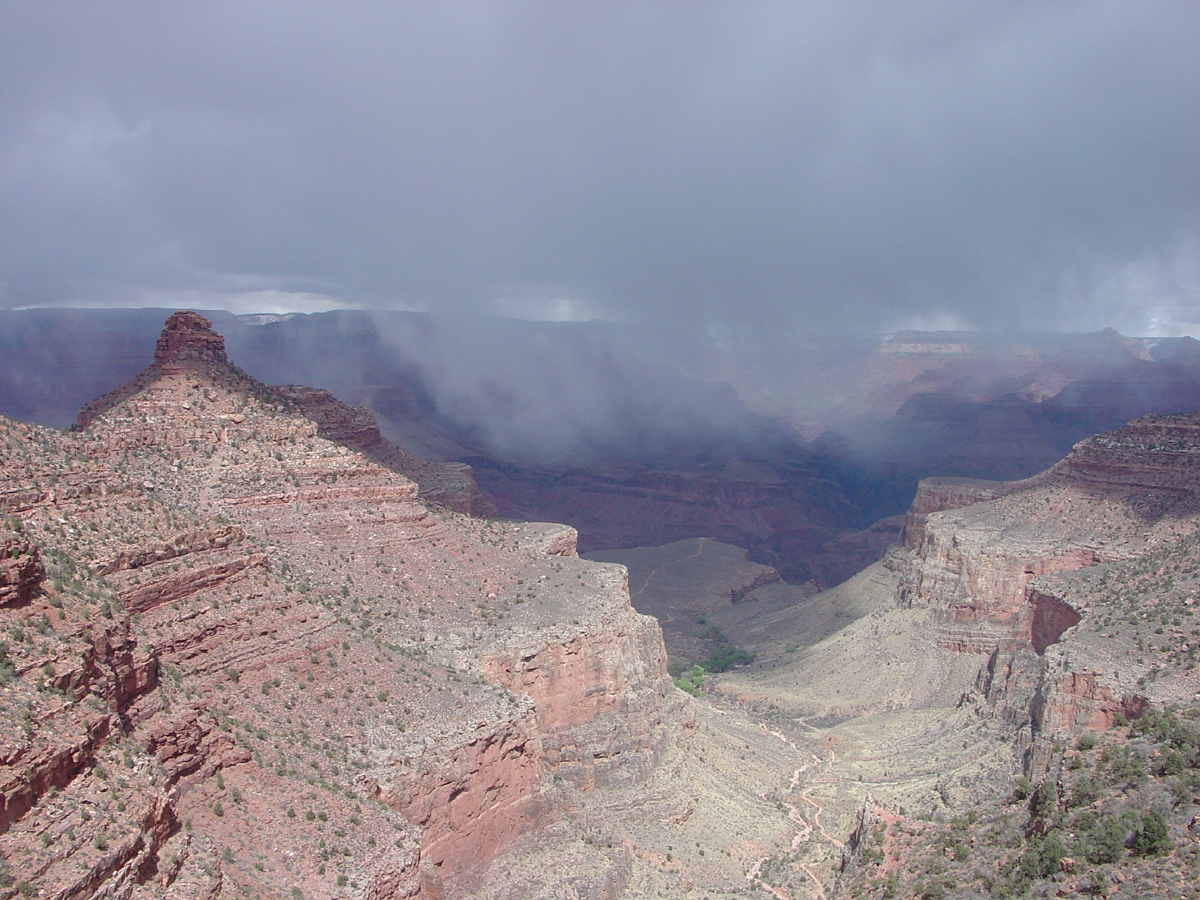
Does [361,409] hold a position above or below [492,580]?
above

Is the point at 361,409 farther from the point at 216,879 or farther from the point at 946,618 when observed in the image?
the point at 216,879

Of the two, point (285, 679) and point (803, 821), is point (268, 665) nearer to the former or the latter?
point (285, 679)

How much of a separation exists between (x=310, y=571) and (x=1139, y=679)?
38.6 meters

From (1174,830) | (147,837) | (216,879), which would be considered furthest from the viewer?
(1174,830)

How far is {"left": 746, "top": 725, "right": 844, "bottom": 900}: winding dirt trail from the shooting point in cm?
3975

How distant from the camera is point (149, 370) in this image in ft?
164

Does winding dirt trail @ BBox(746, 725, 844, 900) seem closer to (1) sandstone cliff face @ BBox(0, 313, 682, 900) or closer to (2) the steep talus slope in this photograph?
(2) the steep talus slope

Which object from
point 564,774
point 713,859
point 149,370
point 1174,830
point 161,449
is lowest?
point 713,859

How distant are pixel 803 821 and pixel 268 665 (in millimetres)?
30039

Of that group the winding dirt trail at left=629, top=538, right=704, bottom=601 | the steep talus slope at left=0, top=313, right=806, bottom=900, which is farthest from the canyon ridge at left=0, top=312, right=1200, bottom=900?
the winding dirt trail at left=629, top=538, right=704, bottom=601

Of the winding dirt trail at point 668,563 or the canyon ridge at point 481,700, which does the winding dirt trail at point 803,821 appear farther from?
the winding dirt trail at point 668,563

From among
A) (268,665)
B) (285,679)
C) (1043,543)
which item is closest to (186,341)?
(268,665)

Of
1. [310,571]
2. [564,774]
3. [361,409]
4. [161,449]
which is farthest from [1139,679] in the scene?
[361,409]

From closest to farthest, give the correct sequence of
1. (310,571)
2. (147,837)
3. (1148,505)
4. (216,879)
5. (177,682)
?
(147,837)
(216,879)
(177,682)
(310,571)
(1148,505)
